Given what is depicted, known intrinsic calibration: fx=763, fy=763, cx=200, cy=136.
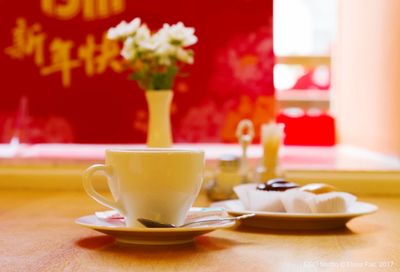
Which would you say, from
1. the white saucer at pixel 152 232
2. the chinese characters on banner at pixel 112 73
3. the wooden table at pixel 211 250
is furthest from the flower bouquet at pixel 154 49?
the white saucer at pixel 152 232

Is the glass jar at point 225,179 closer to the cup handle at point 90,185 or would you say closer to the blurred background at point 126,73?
the cup handle at point 90,185

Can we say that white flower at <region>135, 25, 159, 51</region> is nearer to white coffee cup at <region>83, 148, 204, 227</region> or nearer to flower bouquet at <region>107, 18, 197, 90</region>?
flower bouquet at <region>107, 18, 197, 90</region>

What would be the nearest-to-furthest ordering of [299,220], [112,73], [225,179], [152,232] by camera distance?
[152,232] → [299,220] → [225,179] → [112,73]

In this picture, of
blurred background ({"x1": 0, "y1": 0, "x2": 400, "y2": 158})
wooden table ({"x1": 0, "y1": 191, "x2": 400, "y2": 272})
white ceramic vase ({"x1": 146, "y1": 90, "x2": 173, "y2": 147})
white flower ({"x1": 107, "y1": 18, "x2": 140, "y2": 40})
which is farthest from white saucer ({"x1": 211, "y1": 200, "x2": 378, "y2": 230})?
blurred background ({"x1": 0, "y1": 0, "x2": 400, "y2": 158})

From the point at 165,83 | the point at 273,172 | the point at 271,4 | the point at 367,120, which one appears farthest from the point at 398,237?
the point at 367,120

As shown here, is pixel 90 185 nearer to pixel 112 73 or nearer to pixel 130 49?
pixel 130 49

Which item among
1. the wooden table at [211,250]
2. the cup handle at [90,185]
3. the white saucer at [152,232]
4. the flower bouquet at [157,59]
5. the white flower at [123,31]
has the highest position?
the white flower at [123,31]

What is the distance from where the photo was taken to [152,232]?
877mm

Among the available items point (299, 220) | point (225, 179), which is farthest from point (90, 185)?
point (225, 179)

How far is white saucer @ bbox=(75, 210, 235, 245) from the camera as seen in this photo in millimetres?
875

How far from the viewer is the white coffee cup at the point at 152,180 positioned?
912 millimetres

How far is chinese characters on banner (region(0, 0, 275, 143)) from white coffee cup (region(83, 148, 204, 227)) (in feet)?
7.15

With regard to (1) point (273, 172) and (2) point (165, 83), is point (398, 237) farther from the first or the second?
(2) point (165, 83)

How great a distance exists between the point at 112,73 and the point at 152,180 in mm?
2301
